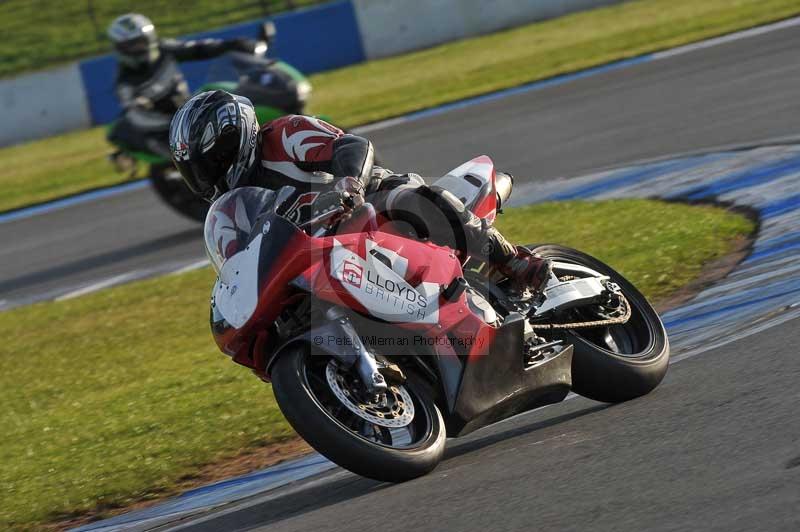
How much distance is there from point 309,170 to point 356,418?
1.21 meters

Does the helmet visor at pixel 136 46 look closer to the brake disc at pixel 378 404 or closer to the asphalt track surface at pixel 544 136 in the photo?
the asphalt track surface at pixel 544 136

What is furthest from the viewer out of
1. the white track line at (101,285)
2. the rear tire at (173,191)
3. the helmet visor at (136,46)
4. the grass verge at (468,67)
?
the grass verge at (468,67)

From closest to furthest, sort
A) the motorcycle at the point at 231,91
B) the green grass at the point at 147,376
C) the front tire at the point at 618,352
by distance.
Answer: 1. the front tire at the point at 618,352
2. the green grass at the point at 147,376
3. the motorcycle at the point at 231,91

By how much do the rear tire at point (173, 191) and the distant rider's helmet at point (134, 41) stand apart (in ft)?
4.12

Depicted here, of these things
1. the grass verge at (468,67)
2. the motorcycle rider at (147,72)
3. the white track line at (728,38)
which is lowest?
the grass verge at (468,67)

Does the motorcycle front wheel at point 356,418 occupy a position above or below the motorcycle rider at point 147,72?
above

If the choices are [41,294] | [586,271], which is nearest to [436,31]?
[41,294]

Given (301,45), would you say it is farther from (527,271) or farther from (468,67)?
(527,271)

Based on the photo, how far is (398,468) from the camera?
4391mm

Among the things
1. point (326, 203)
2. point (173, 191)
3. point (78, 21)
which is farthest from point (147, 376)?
point (78, 21)

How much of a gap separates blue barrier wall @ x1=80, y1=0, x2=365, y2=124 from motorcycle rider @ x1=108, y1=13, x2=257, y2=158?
8889 millimetres

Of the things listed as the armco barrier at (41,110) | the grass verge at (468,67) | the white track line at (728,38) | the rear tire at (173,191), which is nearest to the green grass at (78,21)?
the armco barrier at (41,110)

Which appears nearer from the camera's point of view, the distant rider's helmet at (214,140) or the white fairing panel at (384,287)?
the white fairing panel at (384,287)

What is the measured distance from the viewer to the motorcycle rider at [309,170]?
5.00 m
